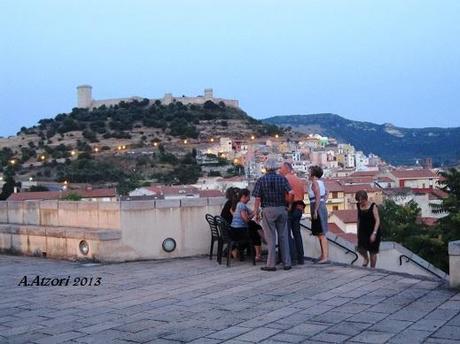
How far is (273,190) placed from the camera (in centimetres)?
847

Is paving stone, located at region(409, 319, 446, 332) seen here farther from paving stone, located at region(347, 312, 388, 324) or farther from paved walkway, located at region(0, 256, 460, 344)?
paving stone, located at region(347, 312, 388, 324)

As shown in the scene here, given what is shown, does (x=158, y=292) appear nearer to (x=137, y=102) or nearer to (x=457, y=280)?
(x=457, y=280)

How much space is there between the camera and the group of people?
8.52m

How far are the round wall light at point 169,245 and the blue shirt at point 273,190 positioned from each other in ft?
7.72

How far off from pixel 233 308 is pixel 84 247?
4650 millimetres

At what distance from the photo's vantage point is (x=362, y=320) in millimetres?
5438

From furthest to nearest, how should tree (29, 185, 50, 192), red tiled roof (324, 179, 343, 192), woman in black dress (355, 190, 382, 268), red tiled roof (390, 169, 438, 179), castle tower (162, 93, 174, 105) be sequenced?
1. castle tower (162, 93, 174, 105)
2. red tiled roof (390, 169, 438, 179)
3. tree (29, 185, 50, 192)
4. red tiled roof (324, 179, 343, 192)
5. woman in black dress (355, 190, 382, 268)

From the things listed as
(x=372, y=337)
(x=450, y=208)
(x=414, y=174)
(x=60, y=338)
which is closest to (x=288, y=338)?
(x=372, y=337)

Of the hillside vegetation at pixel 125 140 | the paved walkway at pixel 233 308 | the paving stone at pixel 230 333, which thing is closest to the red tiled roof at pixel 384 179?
the hillside vegetation at pixel 125 140

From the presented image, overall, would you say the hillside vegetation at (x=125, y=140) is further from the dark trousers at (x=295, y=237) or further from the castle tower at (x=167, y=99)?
the dark trousers at (x=295, y=237)

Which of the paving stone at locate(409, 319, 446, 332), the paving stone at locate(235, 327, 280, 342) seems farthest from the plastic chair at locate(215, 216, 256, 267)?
the paving stone at locate(409, 319, 446, 332)

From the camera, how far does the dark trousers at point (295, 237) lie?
9047mm

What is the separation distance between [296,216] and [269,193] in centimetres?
91

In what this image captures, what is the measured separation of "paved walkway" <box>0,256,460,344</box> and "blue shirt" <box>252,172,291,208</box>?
0.94 meters
